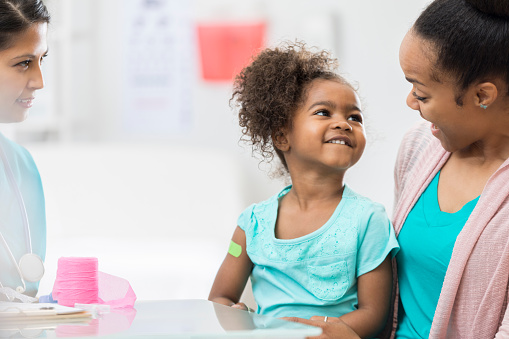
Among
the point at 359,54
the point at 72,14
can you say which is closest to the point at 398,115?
the point at 359,54

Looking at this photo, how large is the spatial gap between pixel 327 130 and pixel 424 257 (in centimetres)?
30

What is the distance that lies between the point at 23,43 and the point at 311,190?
0.59 meters

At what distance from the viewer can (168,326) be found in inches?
32.9

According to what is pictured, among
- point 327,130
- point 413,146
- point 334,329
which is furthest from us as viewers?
point 413,146

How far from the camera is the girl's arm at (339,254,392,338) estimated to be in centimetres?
116

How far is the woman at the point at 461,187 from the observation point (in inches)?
42.1

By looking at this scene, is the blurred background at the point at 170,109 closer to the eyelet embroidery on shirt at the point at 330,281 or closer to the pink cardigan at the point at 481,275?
the eyelet embroidery on shirt at the point at 330,281

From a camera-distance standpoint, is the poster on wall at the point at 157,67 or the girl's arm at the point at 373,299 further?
the poster on wall at the point at 157,67

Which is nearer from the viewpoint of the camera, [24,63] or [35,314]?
[35,314]

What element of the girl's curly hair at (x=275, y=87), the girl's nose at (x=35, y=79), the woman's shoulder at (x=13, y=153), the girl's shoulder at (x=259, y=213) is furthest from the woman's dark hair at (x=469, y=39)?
the woman's shoulder at (x=13, y=153)

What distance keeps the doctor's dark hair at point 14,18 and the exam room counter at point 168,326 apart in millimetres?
482

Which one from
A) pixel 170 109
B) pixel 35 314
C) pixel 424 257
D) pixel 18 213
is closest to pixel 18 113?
pixel 18 213

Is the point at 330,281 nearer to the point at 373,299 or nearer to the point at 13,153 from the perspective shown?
the point at 373,299

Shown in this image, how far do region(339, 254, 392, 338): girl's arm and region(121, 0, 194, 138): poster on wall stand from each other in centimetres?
243
